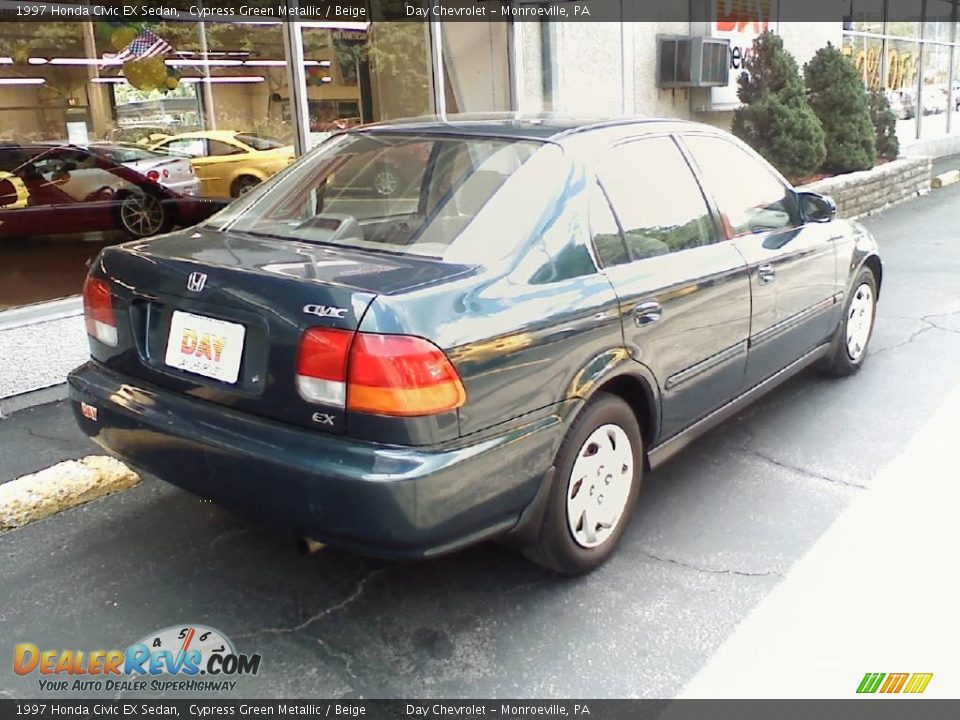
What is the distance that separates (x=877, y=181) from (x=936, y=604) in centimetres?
1015

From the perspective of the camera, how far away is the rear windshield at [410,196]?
2.90 meters

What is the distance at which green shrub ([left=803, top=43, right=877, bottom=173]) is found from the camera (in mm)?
11594

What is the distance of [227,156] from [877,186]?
849cm

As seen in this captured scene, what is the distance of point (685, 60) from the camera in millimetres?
9961

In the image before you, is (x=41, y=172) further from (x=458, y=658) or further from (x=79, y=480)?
(x=458, y=658)

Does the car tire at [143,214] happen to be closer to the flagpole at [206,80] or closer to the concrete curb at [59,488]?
the flagpole at [206,80]

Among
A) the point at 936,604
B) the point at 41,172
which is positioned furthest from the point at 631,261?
the point at 41,172

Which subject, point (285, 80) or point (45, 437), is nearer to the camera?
point (45, 437)

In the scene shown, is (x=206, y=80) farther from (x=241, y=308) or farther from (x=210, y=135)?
(x=241, y=308)

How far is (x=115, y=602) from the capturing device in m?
3.02

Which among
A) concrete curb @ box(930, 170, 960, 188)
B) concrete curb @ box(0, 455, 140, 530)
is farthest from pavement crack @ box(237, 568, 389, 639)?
concrete curb @ box(930, 170, 960, 188)

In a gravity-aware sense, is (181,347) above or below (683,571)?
above

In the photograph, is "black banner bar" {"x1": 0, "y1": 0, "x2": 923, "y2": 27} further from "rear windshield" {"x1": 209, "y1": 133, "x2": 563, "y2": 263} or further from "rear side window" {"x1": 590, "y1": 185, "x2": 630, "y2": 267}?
"rear side window" {"x1": 590, "y1": 185, "x2": 630, "y2": 267}

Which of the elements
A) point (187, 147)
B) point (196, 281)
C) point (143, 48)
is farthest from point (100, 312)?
point (143, 48)
